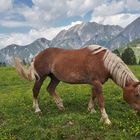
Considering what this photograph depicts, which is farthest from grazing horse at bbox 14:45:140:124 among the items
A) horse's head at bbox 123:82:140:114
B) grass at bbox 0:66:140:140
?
grass at bbox 0:66:140:140

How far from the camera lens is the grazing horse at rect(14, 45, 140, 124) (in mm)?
14750

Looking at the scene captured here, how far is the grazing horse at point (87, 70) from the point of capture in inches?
581

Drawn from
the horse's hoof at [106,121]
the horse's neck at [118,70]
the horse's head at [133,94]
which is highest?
the horse's neck at [118,70]

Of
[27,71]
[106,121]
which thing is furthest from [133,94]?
[27,71]

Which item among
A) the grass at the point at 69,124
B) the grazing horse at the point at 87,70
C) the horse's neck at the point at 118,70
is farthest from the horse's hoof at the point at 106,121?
the horse's neck at the point at 118,70

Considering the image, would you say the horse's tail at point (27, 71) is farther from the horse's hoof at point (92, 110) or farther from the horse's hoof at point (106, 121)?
the horse's hoof at point (106, 121)

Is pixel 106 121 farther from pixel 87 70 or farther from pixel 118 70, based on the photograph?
pixel 87 70

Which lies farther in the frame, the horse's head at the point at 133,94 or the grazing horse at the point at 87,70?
the grazing horse at the point at 87,70

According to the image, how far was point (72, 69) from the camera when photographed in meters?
16.6

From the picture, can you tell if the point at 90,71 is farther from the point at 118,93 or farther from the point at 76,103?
the point at 118,93

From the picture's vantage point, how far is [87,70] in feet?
52.4

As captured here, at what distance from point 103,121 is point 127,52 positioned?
100817 millimetres

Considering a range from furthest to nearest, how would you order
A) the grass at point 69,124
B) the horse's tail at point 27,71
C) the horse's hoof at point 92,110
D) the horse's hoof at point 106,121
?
the horse's tail at point 27,71, the horse's hoof at point 92,110, the horse's hoof at point 106,121, the grass at point 69,124

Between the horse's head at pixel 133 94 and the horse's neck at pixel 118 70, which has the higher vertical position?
the horse's neck at pixel 118 70
